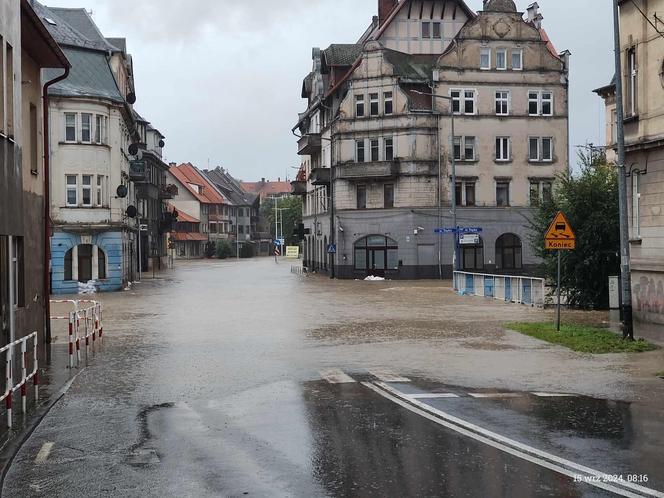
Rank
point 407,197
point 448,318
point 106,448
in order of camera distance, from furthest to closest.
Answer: point 407,197 → point 448,318 → point 106,448

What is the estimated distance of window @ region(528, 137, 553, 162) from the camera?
57781 millimetres

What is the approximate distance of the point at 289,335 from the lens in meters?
21.5

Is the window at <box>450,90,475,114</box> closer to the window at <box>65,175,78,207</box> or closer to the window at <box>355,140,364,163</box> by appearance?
the window at <box>355,140,364,163</box>

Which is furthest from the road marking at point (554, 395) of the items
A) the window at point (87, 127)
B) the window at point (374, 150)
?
the window at point (374, 150)

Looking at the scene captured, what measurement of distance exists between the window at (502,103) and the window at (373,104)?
799 cm

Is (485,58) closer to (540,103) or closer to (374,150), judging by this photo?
(540,103)

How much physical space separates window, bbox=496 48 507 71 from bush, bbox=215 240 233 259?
7218 cm

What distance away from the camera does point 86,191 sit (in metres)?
44.2

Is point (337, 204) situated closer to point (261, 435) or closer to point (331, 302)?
point (331, 302)

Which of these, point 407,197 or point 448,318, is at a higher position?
point 407,197

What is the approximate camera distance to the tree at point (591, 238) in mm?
29797

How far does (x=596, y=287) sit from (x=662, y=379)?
17076 mm

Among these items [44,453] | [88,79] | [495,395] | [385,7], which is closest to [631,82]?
[495,395]

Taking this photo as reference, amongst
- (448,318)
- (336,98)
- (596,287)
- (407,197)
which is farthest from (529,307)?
(336,98)
